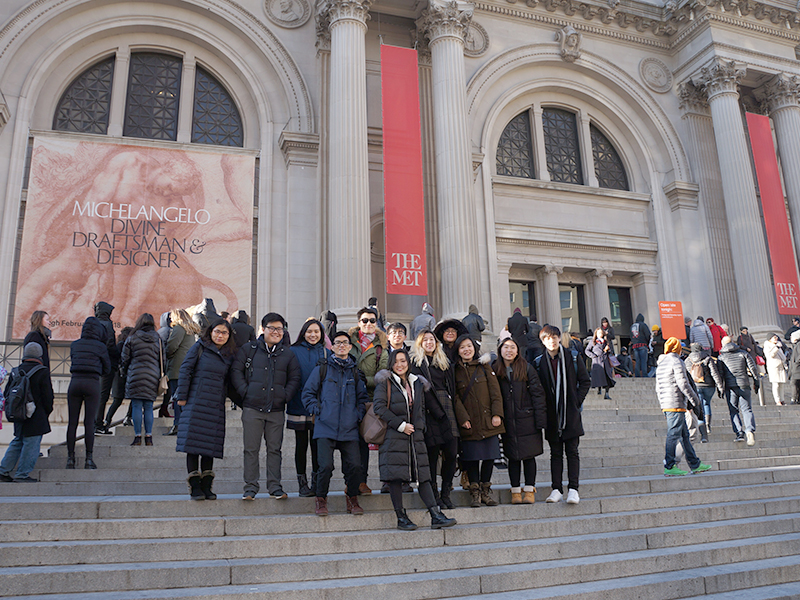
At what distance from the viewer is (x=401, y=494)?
5.47 meters

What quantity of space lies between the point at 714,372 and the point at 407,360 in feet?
21.9

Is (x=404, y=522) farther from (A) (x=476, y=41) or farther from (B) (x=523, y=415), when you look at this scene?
(A) (x=476, y=41)

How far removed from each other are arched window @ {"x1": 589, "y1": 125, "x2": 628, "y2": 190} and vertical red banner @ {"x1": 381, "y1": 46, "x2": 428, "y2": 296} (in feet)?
26.3

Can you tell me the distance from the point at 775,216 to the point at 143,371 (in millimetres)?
19704

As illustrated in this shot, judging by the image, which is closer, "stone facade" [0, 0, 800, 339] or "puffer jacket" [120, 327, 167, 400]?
"puffer jacket" [120, 327, 167, 400]

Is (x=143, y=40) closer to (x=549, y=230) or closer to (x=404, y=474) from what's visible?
(x=549, y=230)

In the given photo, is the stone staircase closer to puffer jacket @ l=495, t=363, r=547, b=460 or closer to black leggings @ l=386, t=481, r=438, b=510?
black leggings @ l=386, t=481, r=438, b=510

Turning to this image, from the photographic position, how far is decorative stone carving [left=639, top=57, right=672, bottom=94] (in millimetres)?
21453

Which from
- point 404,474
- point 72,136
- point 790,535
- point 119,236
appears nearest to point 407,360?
point 404,474

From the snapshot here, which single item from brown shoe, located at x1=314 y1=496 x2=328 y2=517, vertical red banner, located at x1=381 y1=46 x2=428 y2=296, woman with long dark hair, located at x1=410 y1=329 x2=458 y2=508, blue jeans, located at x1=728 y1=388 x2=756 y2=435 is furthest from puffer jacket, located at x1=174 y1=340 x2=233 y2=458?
vertical red banner, located at x1=381 y1=46 x2=428 y2=296

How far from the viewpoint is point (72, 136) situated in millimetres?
15297

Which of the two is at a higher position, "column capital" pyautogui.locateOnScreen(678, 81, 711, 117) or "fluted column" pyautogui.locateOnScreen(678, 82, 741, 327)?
"column capital" pyautogui.locateOnScreen(678, 81, 711, 117)

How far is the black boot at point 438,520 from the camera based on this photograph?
539cm

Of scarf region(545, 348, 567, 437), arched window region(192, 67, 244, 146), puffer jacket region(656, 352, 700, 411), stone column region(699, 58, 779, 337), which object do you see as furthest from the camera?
stone column region(699, 58, 779, 337)
